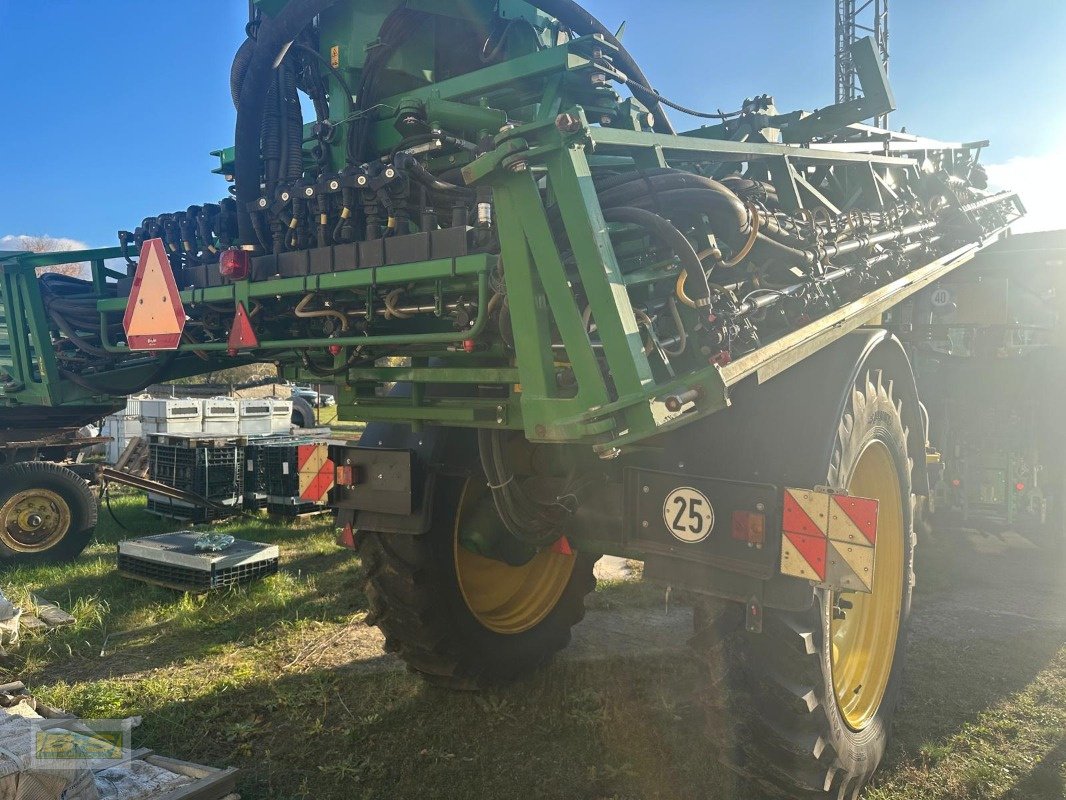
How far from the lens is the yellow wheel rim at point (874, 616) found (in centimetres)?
317

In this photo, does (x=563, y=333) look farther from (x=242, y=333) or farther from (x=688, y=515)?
(x=242, y=333)

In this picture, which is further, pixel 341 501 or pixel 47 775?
pixel 341 501

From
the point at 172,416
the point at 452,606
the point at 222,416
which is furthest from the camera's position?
the point at 222,416

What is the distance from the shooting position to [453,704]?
3.65 metres

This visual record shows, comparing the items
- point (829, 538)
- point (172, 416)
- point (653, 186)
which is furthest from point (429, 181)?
point (172, 416)

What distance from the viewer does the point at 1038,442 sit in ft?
20.1

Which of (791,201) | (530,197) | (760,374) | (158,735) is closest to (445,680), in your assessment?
(158,735)

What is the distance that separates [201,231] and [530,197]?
7.02 feet

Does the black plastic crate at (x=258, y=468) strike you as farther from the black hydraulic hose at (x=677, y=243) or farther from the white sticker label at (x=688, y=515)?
the black hydraulic hose at (x=677, y=243)

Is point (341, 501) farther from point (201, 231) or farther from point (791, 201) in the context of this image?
point (791, 201)

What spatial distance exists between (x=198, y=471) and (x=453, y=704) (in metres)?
4.71

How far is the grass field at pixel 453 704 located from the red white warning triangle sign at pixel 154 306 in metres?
1.74

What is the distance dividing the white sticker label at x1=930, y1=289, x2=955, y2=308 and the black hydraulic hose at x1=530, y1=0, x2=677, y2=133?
342 cm

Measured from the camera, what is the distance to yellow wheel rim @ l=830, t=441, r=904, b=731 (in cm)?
317
